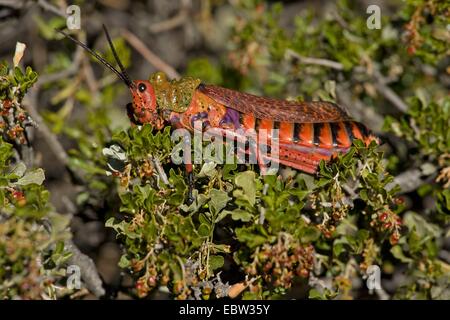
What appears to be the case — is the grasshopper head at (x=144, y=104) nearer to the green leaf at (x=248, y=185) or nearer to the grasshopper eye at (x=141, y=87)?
the grasshopper eye at (x=141, y=87)

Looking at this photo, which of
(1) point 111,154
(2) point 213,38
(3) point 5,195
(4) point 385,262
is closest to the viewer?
(3) point 5,195

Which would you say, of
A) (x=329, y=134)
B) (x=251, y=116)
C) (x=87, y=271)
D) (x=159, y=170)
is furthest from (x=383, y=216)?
(x=87, y=271)

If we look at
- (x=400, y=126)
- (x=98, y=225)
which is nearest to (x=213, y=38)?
(x=98, y=225)

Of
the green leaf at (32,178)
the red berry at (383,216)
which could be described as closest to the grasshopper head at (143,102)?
the green leaf at (32,178)

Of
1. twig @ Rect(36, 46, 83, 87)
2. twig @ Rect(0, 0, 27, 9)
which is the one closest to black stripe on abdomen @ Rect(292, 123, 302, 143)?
twig @ Rect(36, 46, 83, 87)

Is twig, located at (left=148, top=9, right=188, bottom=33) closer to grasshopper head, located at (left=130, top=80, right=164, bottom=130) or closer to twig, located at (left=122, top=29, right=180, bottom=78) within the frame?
twig, located at (left=122, top=29, right=180, bottom=78)

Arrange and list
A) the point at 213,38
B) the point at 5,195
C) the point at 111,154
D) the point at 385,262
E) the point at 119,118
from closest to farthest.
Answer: the point at 5,195
the point at 111,154
the point at 385,262
the point at 119,118
the point at 213,38
